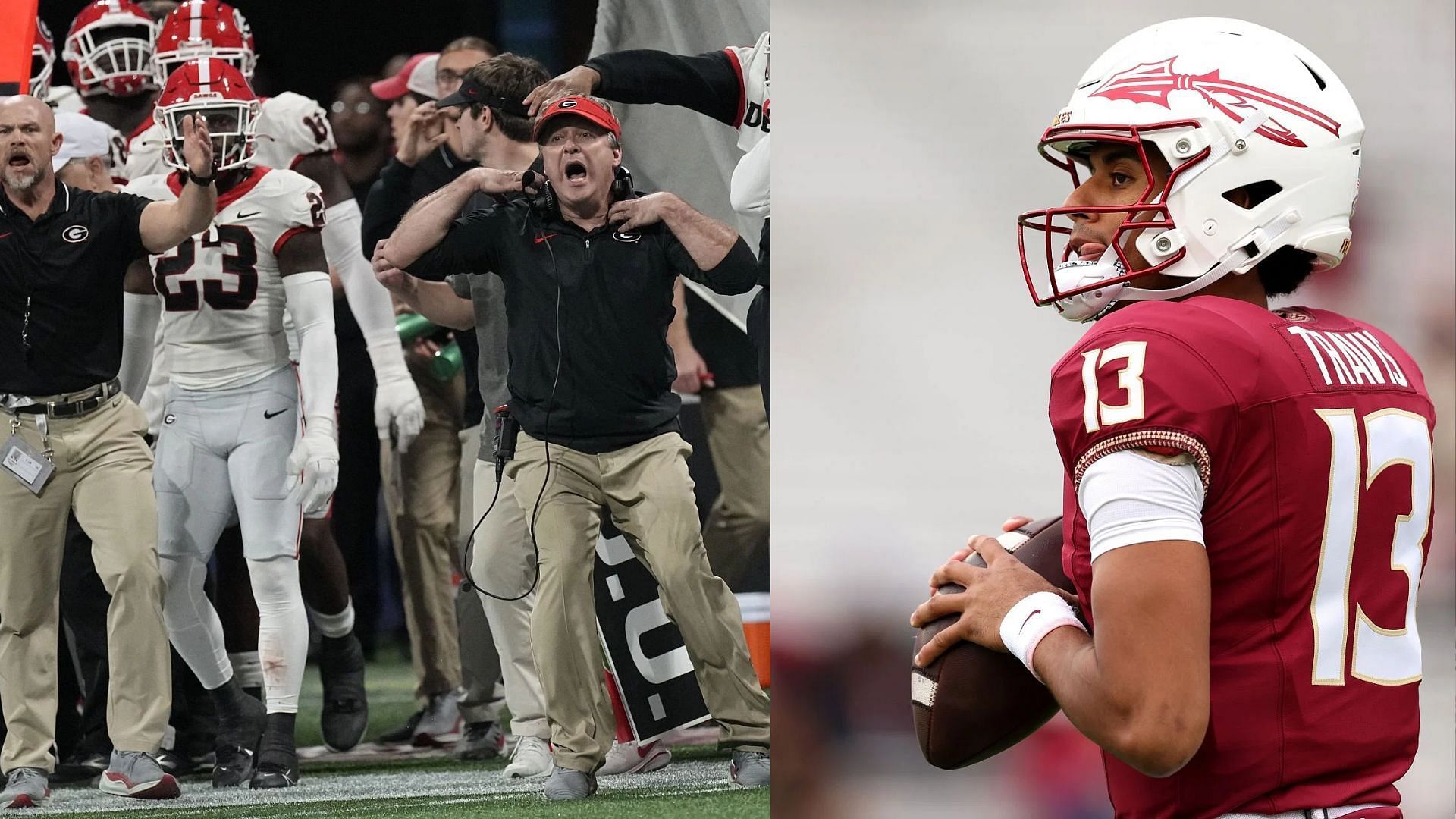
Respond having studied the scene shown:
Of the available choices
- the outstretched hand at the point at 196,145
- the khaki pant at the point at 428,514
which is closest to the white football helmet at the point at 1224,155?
the khaki pant at the point at 428,514

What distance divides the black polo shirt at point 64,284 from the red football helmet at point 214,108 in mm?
128

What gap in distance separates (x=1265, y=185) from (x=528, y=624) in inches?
54.6

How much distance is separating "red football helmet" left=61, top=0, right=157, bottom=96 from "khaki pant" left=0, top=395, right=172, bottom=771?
559mm

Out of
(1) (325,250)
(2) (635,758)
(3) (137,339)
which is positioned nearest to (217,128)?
(1) (325,250)

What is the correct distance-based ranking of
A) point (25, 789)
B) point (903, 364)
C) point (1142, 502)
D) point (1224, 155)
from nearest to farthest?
point (1142, 502), point (1224, 155), point (25, 789), point (903, 364)

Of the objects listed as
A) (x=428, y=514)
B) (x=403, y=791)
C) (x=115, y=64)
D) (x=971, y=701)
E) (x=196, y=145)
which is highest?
(x=115, y=64)

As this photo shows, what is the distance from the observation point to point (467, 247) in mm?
1977

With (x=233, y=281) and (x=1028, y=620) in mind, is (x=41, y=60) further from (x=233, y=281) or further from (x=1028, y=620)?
(x=1028, y=620)

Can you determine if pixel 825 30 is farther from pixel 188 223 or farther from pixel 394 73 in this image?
pixel 188 223

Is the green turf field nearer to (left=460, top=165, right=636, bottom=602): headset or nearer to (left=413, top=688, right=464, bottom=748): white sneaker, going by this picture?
(left=413, top=688, right=464, bottom=748): white sneaker

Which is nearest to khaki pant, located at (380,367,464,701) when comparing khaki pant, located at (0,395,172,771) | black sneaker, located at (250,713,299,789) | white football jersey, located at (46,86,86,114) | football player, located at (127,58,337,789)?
football player, located at (127,58,337,789)

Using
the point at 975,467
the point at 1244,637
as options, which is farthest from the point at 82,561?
the point at 1244,637

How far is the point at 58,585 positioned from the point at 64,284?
48cm

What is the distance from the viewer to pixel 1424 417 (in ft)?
2.91
